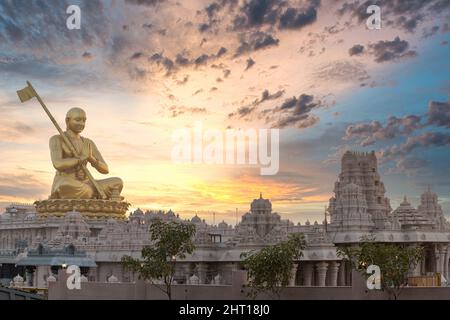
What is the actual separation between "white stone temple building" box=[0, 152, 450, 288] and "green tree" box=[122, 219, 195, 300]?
4133mm

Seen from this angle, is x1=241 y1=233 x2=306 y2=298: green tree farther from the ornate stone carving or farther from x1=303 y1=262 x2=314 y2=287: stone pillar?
the ornate stone carving

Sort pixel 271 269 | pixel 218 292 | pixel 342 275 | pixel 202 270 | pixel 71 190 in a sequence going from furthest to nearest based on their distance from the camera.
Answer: pixel 71 190, pixel 342 275, pixel 202 270, pixel 218 292, pixel 271 269

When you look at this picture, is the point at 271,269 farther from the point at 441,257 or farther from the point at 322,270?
the point at 441,257

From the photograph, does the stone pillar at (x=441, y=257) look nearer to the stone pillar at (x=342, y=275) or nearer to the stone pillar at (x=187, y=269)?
the stone pillar at (x=342, y=275)

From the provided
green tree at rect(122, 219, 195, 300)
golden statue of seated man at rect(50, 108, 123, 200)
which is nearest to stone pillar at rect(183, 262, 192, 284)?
green tree at rect(122, 219, 195, 300)

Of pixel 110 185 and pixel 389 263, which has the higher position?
pixel 110 185

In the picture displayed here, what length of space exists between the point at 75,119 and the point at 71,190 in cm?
725

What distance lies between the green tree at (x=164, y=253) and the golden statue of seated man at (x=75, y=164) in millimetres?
31827

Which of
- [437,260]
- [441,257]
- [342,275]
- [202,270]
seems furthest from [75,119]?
[441,257]

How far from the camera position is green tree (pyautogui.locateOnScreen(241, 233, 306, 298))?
38.1 meters

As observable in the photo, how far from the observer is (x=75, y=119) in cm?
7700
